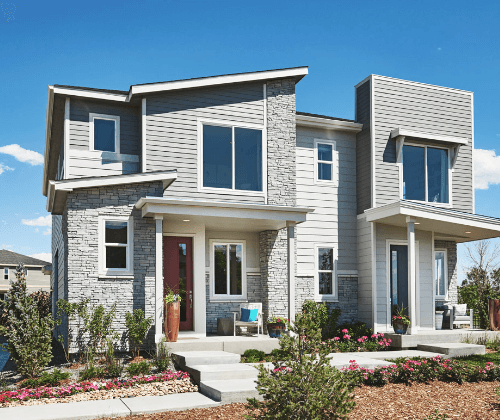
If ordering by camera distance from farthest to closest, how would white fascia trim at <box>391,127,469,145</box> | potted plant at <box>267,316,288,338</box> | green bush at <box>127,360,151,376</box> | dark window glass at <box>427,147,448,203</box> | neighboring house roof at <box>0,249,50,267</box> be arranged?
neighboring house roof at <box>0,249,50,267</box> < dark window glass at <box>427,147,448,203</box> < white fascia trim at <box>391,127,469,145</box> < potted plant at <box>267,316,288,338</box> < green bush at <box>127,360,151,376</box>

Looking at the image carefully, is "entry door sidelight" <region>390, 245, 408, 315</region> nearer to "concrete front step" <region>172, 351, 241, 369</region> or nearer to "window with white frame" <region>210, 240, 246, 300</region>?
"window with white frame" <region>210, 240, 246, 300</region>

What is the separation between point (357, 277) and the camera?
14.7 metres

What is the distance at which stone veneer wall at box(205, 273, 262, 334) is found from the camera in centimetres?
1277

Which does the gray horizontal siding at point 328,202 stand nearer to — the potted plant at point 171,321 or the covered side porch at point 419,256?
the covered side porch at point 419,256

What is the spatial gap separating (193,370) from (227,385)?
115 centimetres

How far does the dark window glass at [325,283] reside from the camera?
14305mm

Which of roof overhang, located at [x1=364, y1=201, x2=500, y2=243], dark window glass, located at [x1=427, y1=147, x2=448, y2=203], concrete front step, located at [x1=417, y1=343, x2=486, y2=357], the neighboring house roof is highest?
dark window glass, located at [x1=427, y1=147, x2=448, y2=203]

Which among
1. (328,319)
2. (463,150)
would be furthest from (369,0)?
(328,319)

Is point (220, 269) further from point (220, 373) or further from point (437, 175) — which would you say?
point (437, 175)

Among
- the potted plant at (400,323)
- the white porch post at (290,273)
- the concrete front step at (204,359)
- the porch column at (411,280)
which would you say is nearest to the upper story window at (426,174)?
the porch column at (411,280)

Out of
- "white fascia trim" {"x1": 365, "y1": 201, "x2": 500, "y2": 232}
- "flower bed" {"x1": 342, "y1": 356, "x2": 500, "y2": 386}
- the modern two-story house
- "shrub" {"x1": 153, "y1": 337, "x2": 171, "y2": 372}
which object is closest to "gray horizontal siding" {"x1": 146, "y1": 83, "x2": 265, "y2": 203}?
the modern two-story house

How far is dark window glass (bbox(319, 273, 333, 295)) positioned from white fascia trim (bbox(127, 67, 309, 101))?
5.67 m

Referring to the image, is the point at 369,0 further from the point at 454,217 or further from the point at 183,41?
the point at 454,217

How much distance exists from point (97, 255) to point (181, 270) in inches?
90.3
